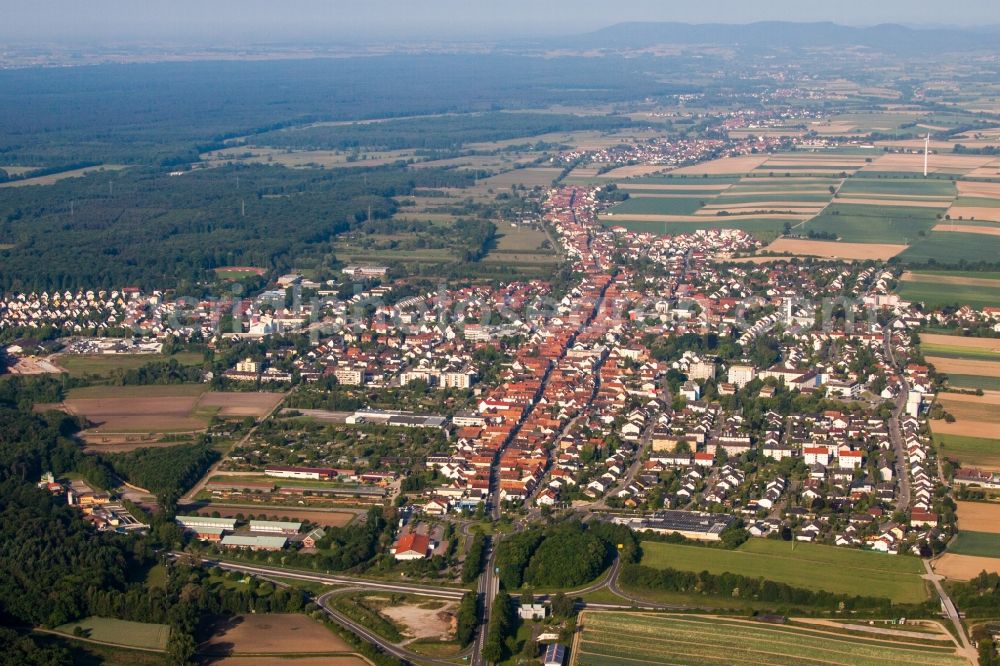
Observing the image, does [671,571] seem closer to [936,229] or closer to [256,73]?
[936,229]

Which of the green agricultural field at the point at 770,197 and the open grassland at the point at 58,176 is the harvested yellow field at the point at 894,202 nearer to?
the green agricultural field at the point at 770,197

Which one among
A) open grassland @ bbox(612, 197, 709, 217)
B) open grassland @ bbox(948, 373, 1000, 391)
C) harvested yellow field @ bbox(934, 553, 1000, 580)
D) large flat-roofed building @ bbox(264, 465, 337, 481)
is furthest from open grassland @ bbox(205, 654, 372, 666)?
open grassland @ bbox(612, 197, 709, 217)

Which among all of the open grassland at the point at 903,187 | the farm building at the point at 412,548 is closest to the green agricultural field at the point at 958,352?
the farm building at the point at 412,548

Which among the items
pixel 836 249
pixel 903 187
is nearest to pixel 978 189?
pixel 903 187

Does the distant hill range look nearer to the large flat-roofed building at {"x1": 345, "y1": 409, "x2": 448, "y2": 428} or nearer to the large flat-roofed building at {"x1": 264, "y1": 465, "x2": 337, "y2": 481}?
the large flat-roofed building at {"x1": 345, "y1": 409, "x2": 448, "y2": 428}

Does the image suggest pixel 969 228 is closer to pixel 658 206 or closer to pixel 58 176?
pixel 658 206
